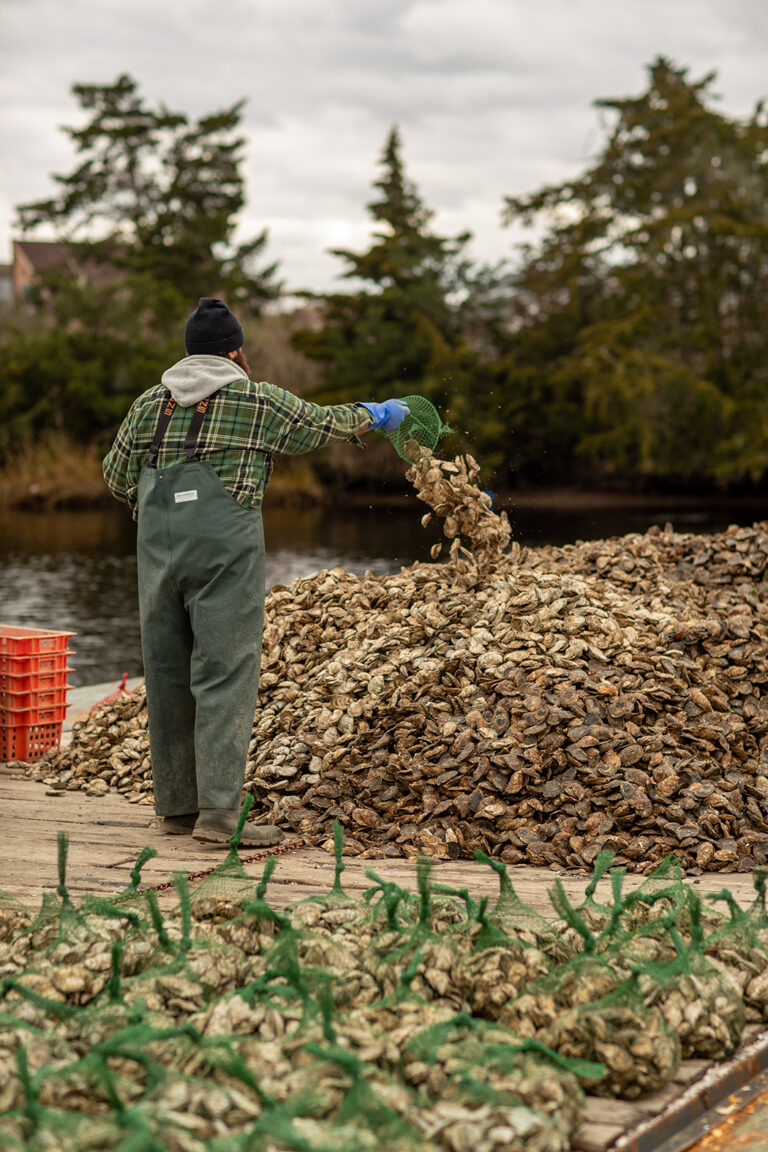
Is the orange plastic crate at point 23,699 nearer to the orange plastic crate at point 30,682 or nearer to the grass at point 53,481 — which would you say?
the orange plastic crate at point 30,682

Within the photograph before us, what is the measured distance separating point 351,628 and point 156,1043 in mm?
3295

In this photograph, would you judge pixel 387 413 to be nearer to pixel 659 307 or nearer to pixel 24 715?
pixel 24 715

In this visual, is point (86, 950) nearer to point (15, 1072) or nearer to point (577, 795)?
point (15, 1072)

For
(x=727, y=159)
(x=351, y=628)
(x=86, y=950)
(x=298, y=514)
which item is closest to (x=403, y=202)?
(x=727, y=159)

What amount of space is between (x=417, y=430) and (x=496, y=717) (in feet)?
3.90

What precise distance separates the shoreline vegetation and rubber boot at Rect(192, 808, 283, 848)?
24.6m

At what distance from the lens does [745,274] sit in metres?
32.0

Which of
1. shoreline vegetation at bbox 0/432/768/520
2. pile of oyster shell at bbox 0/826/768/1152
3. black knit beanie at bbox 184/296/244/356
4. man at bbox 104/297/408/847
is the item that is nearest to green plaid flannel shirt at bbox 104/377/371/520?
man at bbox 104/297/408/847

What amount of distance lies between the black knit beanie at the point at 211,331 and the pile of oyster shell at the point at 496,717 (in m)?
1.28

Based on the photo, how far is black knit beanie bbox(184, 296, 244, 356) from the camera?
13.6 feet

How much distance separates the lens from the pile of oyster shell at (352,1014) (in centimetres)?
214

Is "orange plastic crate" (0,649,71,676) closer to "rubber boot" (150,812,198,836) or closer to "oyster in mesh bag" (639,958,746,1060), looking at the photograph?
"rubber boot" (150,812,198,836)

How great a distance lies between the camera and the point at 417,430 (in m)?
5.07

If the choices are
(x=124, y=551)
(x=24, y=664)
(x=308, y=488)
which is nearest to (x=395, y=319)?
(x=308, y=488)
